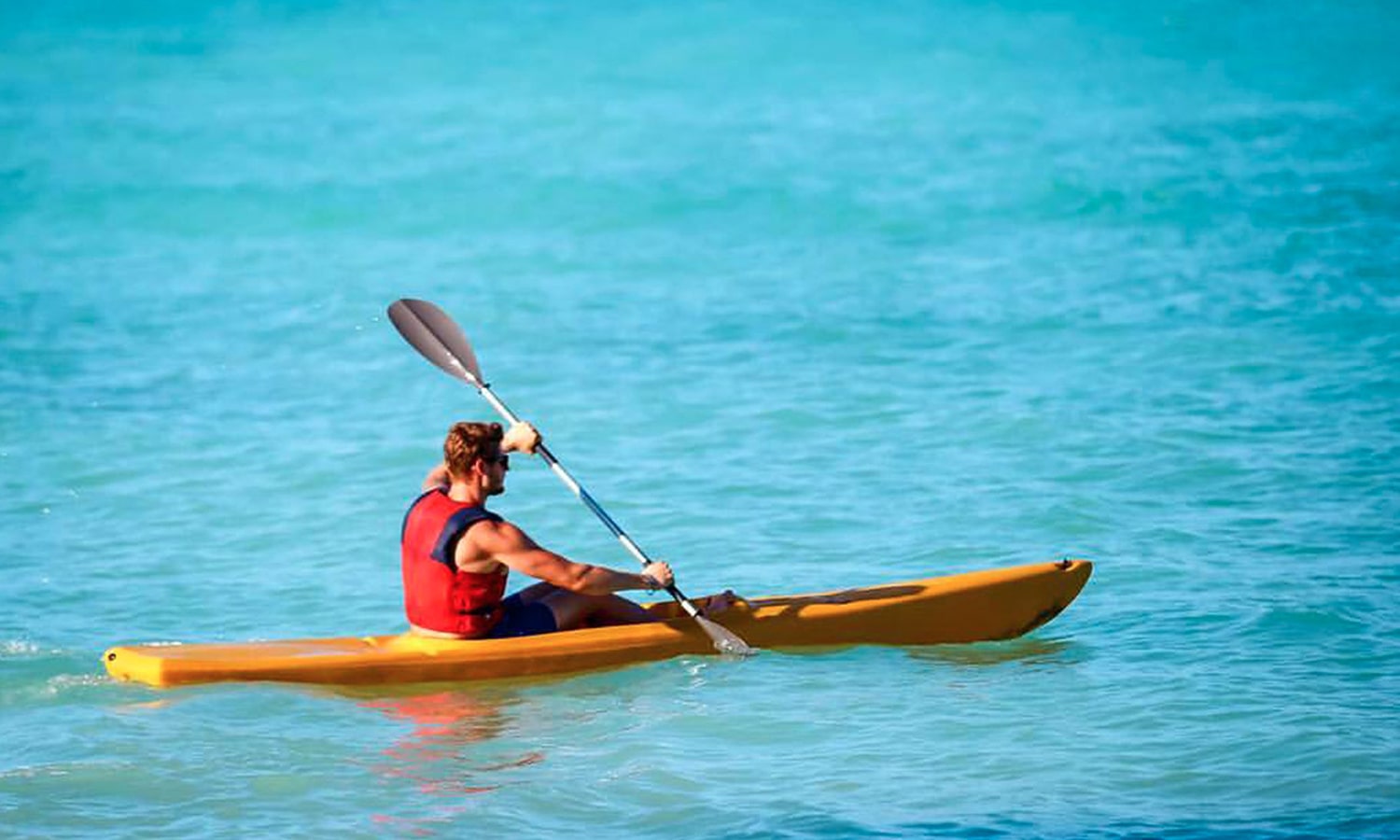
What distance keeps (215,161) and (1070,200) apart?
6829 mm

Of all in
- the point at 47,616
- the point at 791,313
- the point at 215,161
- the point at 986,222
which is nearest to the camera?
the point at 47,616

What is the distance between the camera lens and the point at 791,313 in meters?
12.2

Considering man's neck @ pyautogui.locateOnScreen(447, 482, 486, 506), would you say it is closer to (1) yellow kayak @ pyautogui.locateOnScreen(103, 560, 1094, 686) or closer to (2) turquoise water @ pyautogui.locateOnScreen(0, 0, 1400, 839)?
(1) yellow kayak @ pyautogui.locateOnScreen(103, 560, 1094, 686)

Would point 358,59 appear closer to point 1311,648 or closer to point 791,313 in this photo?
point 791,313

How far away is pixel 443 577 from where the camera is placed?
5.99 metres

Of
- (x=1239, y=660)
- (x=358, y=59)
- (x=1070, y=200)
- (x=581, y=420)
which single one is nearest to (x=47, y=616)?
(x=581, y=420)

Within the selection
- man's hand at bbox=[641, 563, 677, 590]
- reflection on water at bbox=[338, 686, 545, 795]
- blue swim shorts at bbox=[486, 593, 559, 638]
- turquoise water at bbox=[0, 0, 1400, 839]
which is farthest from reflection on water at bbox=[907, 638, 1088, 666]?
reflection on water at bbox=[338, 686, 545, 795]

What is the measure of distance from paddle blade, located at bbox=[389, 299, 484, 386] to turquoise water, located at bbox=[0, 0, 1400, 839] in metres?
1.07

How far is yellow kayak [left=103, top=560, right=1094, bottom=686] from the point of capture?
5.99 meters

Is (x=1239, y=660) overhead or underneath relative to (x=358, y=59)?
underneath

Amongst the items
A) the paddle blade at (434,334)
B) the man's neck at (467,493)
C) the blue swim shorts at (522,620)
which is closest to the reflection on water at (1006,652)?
the blue swim shorts at (522,620)

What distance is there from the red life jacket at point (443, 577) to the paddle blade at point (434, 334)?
1.07 meters

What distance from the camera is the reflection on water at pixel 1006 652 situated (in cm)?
650

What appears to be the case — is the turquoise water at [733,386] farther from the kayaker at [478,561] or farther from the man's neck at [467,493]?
the man's neck at [467,493]
